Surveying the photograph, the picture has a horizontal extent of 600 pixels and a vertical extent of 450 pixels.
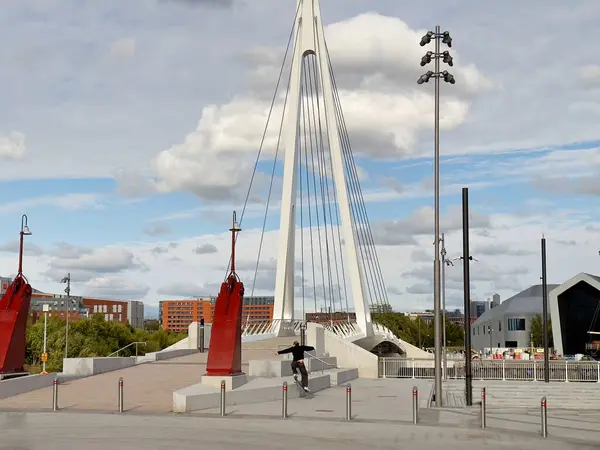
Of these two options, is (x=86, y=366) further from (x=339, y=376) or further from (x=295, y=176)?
(x=295, y=176)

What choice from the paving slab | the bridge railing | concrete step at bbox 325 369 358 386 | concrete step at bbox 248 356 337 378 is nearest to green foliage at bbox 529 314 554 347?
the bridge railing

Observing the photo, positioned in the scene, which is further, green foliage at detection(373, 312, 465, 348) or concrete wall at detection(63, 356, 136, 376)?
green foliage at detection(373, 312, 465, 348)

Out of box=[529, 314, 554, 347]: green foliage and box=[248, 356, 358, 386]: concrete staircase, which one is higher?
box=[529, 314, 554, 347]: green foliage

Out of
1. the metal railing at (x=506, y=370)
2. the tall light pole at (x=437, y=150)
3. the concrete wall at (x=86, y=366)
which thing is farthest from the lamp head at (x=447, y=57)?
the metal railing at (x=506, y=370)

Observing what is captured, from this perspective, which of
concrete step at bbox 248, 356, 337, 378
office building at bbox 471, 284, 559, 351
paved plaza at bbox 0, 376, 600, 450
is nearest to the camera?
paved plaza at bbox 0, 376, 600, 450

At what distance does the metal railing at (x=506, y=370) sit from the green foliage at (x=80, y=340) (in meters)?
40.4

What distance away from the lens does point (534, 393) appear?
1243 inches

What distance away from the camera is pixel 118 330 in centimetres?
9681

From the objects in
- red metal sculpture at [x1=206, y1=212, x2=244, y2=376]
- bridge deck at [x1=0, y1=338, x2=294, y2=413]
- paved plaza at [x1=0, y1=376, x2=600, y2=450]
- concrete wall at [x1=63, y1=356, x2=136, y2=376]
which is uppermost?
red metal sculpture at [x1=206, y1=212, x2=244, y2=376]

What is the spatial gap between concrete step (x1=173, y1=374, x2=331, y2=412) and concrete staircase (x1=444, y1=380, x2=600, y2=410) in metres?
7.44

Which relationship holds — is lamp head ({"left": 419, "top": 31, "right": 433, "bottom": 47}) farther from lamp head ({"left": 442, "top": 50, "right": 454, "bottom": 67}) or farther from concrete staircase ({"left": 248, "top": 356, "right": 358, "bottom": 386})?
concrete staircase ({"left": 248, "top": 356, "right": 358, "bottom": 386})

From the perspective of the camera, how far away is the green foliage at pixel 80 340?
80.0m

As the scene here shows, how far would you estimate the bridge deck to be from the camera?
64.3 feet

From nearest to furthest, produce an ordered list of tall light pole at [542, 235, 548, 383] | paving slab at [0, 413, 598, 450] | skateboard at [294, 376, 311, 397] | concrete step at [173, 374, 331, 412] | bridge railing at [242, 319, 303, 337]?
1. paving slab at [0, 413, 598, 450]
2. concrete step at [173, 374, 331, 412]
3. skateboard at [294, 376, 311, 397]
4. tall light pole at [542, 235, 548, 383]
5. bridge railing at [242, 319, 303, 337]
